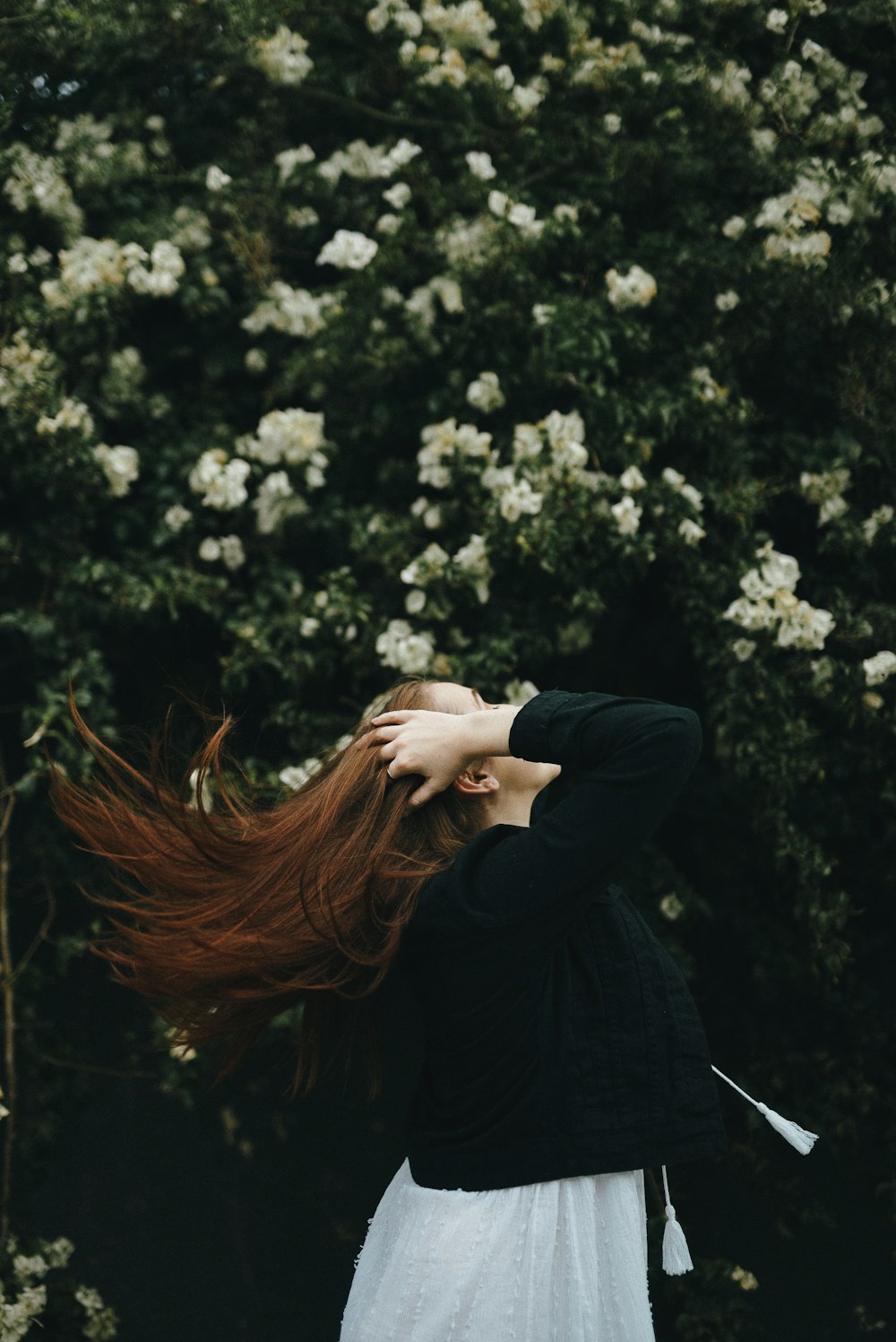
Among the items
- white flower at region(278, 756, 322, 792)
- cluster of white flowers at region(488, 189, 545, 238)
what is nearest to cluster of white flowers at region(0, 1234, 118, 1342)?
white flower at region(278, 756, 322, 792)

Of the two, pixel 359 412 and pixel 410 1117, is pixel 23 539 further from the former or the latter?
pixel 410 1117

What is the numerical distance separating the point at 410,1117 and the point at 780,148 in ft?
7.78

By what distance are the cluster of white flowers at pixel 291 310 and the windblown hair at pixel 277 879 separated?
128cm

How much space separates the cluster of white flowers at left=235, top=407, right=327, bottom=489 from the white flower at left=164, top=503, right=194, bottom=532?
204 millimetres

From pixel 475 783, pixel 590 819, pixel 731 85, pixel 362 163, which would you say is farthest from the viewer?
pixel 362 163

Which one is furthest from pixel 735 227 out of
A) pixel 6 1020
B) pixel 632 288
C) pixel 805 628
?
pixel 6 1020

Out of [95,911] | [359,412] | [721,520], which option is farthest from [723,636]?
[95,911]

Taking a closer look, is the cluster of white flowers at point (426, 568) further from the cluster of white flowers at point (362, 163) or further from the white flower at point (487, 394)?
the cluster of white flowers at point (362, 163)

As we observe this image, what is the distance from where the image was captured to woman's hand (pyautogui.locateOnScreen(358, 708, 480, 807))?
1.62 meters

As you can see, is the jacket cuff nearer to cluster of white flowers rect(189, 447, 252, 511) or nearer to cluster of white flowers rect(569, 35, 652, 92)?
cluster of white flowers rect(189, 447, 252, 511)

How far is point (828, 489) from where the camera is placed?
272 centimetres

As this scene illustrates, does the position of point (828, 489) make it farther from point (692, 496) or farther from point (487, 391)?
point (487, 391)

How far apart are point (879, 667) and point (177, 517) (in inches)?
64.0

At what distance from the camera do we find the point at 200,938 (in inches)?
69.3
